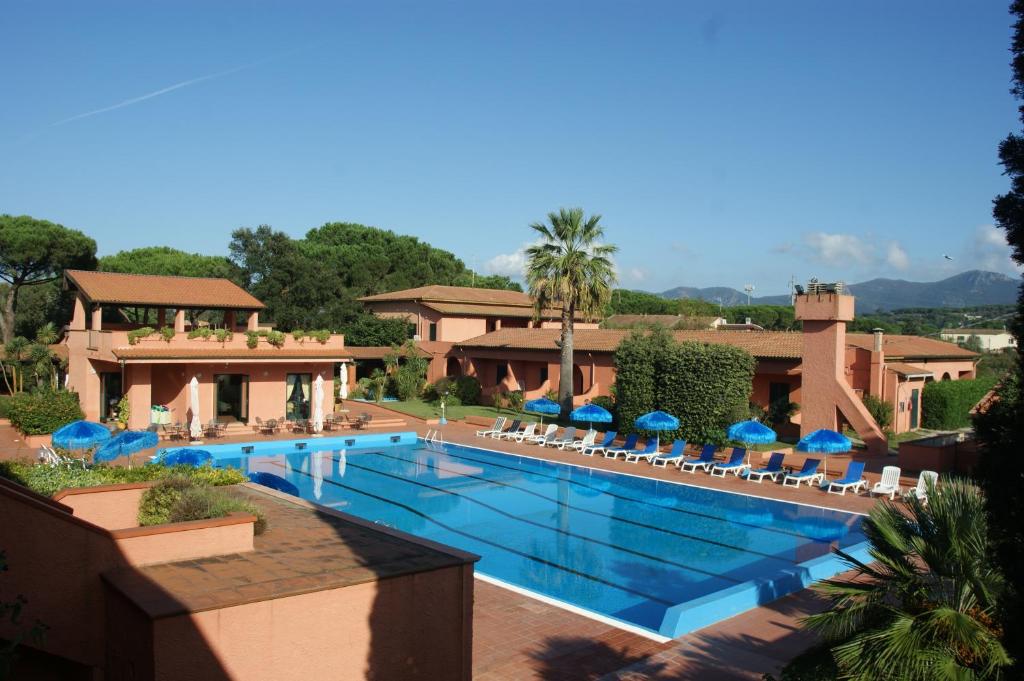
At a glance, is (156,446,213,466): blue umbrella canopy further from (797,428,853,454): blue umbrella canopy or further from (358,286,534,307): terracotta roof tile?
(358,286,534,307): terracotta roof tile

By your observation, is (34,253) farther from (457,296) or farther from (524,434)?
(524,434)

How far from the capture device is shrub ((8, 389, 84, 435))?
22.4m

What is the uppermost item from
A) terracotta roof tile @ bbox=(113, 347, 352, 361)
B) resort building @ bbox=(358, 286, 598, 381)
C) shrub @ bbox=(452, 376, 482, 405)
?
resort building @ bbox=(358, 286, 598, 381)

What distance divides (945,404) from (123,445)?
29669 mm

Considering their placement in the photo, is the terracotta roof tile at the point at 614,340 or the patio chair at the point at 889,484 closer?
the patio chair at the point at 889,484

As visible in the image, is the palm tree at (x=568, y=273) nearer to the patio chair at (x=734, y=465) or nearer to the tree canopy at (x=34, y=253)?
the patio chair at (x=734, y=465)

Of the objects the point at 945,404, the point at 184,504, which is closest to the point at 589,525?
the point at 184,504

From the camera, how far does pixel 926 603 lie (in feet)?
20.3

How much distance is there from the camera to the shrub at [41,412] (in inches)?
880

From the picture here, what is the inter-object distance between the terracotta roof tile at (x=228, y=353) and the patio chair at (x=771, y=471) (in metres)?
15.0

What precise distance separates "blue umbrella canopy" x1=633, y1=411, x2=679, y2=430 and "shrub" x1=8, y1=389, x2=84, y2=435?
1704cm

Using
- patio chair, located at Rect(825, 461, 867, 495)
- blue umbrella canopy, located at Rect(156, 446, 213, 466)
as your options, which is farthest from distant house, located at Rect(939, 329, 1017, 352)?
blue umbrella canopy, located at Rect(156, 446, 213, 466)

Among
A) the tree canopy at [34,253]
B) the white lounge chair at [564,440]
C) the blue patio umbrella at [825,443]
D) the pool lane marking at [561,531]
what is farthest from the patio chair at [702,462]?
the tree canopy at [34,253]

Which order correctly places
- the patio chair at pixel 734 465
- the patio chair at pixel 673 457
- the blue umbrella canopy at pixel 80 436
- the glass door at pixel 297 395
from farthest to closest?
the glass door at pixel 297 395 → the patio chair at pixel 673 457 → the patio chair at pixel 734 465 → the blue umbrella canopy at pixel 80 436
